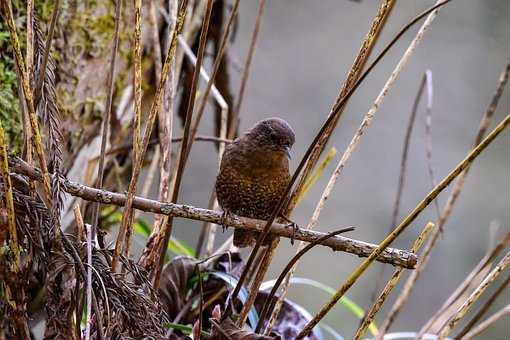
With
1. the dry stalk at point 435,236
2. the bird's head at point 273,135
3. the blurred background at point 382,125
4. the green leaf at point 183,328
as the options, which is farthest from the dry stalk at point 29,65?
the blurred background at point 382,125

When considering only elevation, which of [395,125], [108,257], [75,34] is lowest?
[395,125]

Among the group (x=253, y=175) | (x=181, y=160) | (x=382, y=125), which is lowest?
(x=382, y=125)

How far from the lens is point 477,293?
4.03 feet

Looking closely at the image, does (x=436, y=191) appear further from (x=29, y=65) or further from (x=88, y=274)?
(x=29, y=65)

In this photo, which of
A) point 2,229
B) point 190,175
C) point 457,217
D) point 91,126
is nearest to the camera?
point 2,229

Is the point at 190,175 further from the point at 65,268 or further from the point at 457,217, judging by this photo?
the point at 65,268

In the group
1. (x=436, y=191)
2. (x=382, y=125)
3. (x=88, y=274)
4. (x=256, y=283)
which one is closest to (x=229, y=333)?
(x=256, y=283)

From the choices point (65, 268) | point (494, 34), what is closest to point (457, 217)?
point (494, 34)

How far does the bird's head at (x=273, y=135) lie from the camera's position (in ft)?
6.60

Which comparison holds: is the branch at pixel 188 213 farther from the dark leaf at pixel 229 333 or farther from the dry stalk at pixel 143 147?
the dark leaf at pixel 229 333

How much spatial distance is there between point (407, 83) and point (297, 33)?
66cm

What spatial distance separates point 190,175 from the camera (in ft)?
12.5

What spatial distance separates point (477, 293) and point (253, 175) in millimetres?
852

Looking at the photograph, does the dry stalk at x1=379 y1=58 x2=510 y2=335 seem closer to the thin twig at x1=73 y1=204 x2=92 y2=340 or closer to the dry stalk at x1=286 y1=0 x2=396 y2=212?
the dry stalk at x1=286 y1=0 x2=396 y2=212
